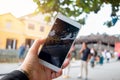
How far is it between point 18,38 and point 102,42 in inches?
93.0

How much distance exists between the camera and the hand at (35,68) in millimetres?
838

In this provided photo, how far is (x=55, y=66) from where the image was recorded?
84 centimetres

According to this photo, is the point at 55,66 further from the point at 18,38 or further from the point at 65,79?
the point at 65,79

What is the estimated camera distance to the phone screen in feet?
2.77

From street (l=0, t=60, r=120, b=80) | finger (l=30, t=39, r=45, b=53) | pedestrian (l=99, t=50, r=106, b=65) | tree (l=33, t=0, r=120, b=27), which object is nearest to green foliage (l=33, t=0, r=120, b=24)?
tree (l=33, t=0, r=120, b=27)

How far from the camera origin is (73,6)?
247cm

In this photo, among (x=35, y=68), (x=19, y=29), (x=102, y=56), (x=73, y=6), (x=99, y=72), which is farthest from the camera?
(x=102, y=56)

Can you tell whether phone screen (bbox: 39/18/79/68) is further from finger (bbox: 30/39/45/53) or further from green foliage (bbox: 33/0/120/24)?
green foliage (bbox: 33/0/120/24)

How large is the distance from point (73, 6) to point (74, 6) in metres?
0.01

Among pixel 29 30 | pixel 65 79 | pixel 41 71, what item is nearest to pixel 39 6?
pixel 29 30

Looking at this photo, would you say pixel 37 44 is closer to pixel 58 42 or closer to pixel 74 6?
pixel 58 42

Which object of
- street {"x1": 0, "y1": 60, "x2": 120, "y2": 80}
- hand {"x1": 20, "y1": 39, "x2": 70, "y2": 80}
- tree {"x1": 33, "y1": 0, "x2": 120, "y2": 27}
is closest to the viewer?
hand {"x1": 20, "y1": 39, "x2": 70, "y2": 80}

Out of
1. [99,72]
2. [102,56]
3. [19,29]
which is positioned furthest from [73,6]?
[102,56]

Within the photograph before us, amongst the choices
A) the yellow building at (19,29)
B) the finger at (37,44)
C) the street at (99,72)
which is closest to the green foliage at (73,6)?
the yellow building at (19,29)
